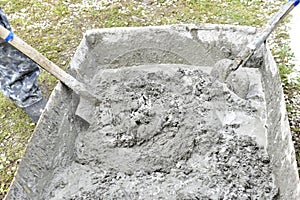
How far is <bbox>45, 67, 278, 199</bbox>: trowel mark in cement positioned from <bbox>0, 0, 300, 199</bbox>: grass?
1.09 meters

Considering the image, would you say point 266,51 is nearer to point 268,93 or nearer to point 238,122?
point 268,93

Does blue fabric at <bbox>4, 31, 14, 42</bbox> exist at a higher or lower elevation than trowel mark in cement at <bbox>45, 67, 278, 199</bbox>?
higher

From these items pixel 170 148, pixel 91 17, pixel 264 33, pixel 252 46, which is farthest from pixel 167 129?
pixel 91 17

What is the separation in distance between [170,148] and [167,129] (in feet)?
0.45

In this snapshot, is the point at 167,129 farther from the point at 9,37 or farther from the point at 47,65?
the point at 9,37

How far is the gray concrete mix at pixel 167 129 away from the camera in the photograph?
1943 mm

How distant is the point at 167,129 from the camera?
2211mm

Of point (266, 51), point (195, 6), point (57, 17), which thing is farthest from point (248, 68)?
point (57, 17)

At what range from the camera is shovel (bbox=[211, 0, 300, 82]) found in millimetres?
2340

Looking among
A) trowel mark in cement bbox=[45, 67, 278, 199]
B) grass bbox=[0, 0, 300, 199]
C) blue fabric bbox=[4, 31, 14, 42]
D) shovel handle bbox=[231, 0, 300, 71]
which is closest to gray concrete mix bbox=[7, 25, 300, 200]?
trowel mark in cement bbox=[45, 67, 278, 199]

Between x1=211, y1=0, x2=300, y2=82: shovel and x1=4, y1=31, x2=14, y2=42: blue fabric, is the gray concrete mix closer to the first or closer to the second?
x1=211, y1=0, x2=300, y2=82: shovel

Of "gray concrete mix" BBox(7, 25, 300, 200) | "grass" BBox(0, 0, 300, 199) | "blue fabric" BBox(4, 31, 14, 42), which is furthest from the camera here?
"grass" BBox(0, 0, 300, 199)

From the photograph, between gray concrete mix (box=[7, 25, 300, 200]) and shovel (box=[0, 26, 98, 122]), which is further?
shovel (box=[0, 26, 98, 122])

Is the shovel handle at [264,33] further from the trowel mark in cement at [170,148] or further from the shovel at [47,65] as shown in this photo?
the shovel at [47,65]
